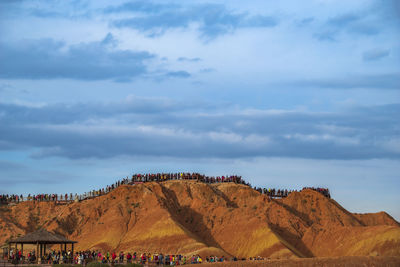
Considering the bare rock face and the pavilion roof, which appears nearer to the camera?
the pavilion roof

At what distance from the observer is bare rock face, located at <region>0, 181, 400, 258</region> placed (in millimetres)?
95562

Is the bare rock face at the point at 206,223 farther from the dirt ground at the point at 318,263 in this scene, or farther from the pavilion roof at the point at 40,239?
the pavilion roof at the point at 40,239

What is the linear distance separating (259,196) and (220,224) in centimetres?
1031

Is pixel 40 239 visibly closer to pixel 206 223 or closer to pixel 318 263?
pixel 318 263

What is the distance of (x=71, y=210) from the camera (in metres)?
111

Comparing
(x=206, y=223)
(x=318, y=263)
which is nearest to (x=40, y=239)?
(x=318, y=263)

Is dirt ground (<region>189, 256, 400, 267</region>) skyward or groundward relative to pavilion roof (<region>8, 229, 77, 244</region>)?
groundward

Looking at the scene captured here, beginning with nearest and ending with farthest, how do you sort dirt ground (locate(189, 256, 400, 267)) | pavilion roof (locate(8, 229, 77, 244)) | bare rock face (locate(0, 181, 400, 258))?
1. pavilion roof (locate(8, 229, 77, 244))
2. dirt ground (locate(189, 256, 400, 267))
3. bare rock face (locate(0, 181, 400, 258))

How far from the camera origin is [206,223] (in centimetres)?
10750

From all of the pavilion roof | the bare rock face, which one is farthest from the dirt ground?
the bare rock face

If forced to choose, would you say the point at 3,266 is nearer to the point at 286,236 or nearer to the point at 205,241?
the point at 205,241

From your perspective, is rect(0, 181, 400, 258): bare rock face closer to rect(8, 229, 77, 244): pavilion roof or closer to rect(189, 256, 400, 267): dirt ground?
rect(189, 256, 400, 267): dirt ground

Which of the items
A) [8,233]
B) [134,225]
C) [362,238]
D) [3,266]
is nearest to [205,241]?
[134,225]

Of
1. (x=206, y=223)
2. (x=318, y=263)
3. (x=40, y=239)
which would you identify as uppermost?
(x=206, y=223)
